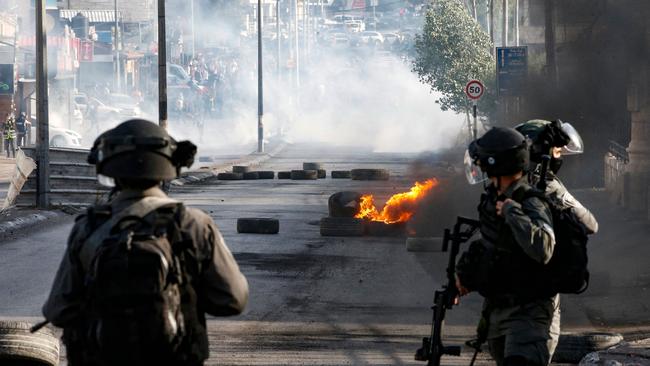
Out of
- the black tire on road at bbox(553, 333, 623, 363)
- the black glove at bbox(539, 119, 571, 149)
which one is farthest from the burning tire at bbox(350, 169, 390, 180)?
the black glove at bbox(539, 119, 571, 149)

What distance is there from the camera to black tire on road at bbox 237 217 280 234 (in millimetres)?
20844

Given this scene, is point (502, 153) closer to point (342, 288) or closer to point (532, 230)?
point (532, 230)

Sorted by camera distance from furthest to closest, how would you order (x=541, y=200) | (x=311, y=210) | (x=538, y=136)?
(x=311, y=210) → (x=538, y=136) → (x=541, y=200)

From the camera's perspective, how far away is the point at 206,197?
96.6 feet

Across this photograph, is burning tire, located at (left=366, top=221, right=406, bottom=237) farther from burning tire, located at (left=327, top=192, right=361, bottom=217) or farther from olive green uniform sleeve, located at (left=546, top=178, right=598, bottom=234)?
olive green uniform sleeve, located at (left=546, top=178, right=598, bottom=234)

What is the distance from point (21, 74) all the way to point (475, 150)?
54.4 metres

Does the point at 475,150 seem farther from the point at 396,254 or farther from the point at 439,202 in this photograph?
the point at 439,202

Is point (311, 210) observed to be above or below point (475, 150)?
below

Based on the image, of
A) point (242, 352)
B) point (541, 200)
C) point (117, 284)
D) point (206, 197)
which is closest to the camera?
point (117, 284)

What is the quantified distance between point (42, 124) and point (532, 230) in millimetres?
19062

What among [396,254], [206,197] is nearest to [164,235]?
[396,254]

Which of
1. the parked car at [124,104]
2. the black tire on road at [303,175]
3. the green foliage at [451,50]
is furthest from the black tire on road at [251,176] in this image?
the parked car at [124,104]

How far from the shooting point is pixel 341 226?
20672 millimetres

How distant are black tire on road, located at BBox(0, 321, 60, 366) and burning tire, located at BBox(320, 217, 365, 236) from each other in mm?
12170
